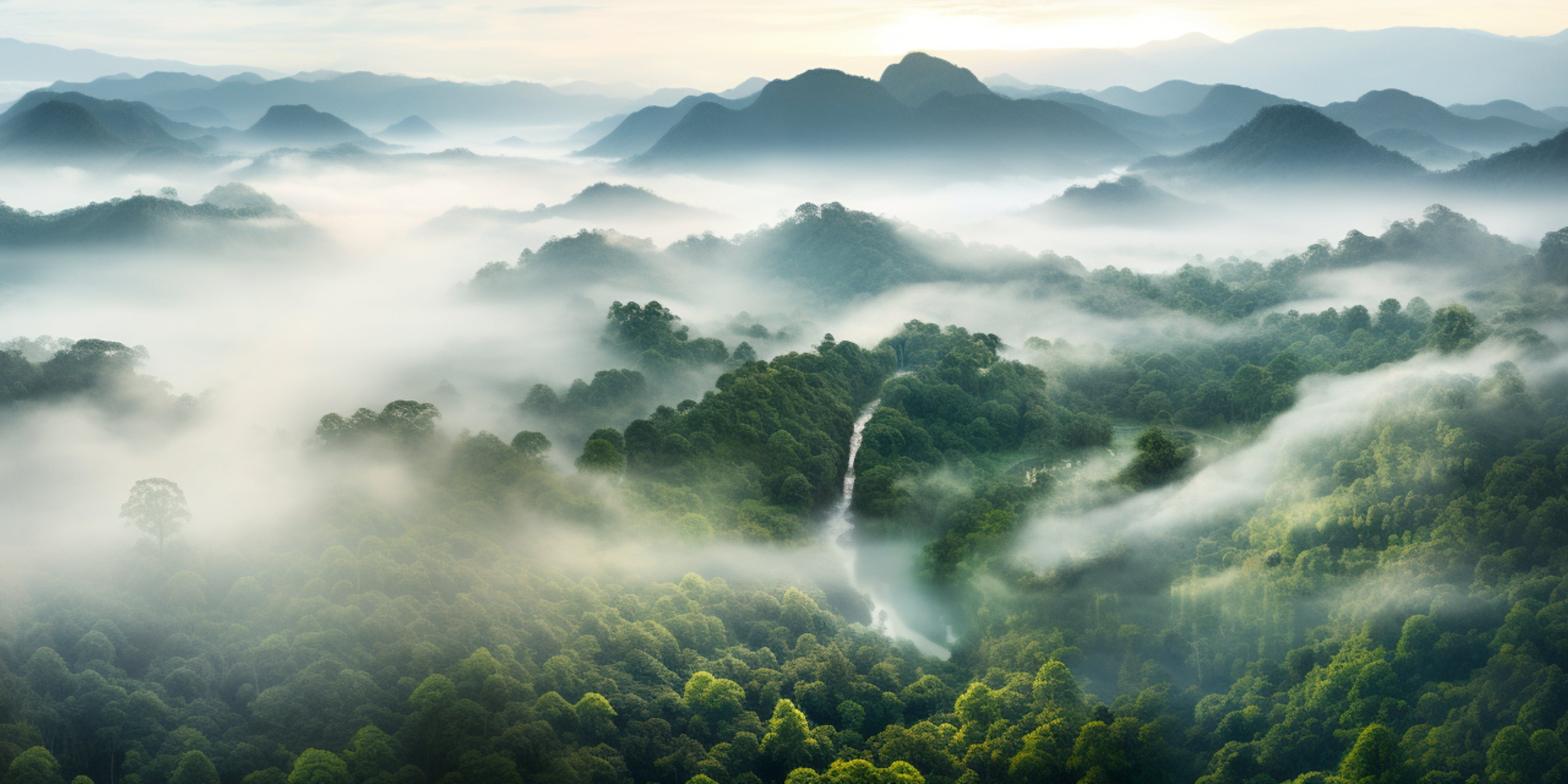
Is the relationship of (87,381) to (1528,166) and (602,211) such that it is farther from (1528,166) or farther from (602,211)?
(1528,166)

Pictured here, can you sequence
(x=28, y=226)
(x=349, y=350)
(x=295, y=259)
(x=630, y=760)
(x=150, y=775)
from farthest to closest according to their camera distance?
(x=295, y=259) → (x=28, y=226) → (x=349, y=350) → (x=630, y=760) → (x=150, y=775)

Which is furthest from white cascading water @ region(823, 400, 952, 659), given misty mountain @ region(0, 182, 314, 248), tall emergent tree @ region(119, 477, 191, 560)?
misty mountain @ region(0, 182, 314, 248)

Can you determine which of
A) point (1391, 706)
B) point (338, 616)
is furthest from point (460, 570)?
point (1391, 706)

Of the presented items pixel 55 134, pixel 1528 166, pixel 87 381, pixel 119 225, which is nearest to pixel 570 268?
pixel 87 381

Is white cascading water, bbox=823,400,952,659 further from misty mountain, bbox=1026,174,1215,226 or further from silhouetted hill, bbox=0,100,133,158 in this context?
silhouetted hill, bbox=0,100,133,158

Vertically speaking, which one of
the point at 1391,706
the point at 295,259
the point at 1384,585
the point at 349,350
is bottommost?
the point at 1391,706

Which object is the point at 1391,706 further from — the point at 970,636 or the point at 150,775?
the point at 150,775

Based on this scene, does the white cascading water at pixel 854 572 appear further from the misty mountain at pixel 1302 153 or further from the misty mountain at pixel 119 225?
the misty mountain at pixel 1302 153
